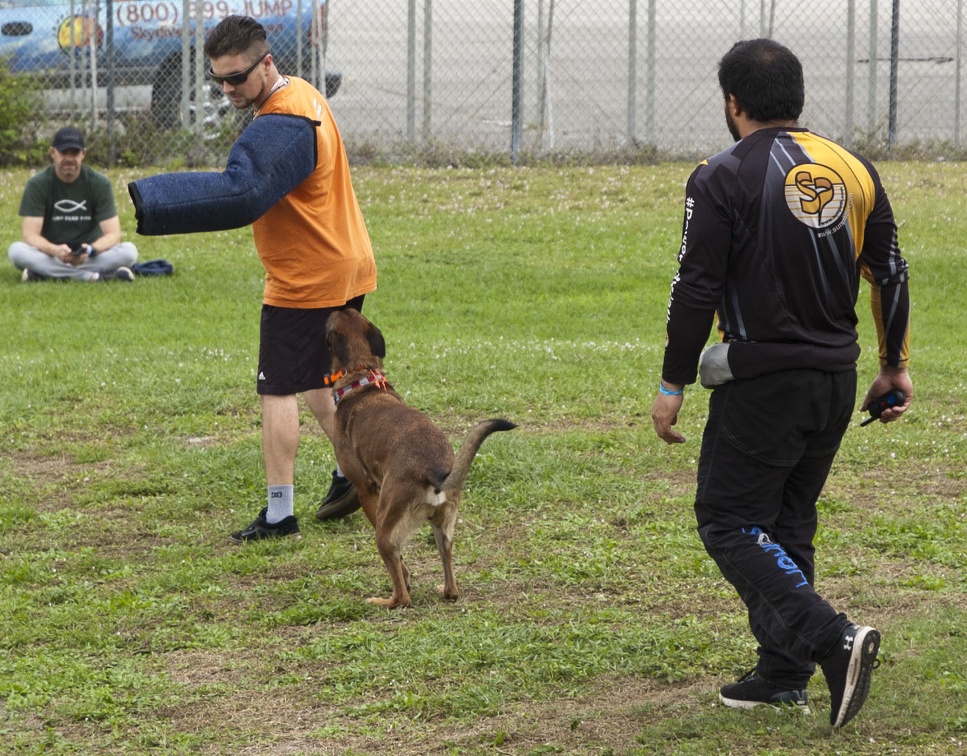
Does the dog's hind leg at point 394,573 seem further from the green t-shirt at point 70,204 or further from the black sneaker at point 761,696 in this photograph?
the green t-shirt at point 70,204

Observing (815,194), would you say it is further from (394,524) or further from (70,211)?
(70,211)

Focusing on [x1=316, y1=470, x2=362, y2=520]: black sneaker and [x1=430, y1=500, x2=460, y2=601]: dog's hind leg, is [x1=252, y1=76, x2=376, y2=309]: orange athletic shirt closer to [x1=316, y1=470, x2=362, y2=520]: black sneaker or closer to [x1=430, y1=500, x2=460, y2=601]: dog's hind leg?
[x1=316, y1=470, x2=362, y2=520]: black sneaker

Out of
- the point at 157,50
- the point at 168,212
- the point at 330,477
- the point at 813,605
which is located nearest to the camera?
the point at 813,605

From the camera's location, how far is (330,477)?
6660mm

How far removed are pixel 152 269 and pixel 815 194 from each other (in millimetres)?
10016

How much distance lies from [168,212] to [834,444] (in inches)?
95.5

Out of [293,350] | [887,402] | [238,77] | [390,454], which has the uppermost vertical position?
[238,77]

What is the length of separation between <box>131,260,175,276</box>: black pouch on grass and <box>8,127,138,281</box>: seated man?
171mm

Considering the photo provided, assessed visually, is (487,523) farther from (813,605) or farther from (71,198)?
(71,198)

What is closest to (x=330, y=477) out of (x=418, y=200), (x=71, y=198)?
(x=71, y=198)

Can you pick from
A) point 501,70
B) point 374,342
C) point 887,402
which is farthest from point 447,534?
point 501,70

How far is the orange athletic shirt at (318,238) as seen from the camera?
5.46m

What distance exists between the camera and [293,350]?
5.73 metres

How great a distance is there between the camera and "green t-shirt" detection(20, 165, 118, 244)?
11.7m
